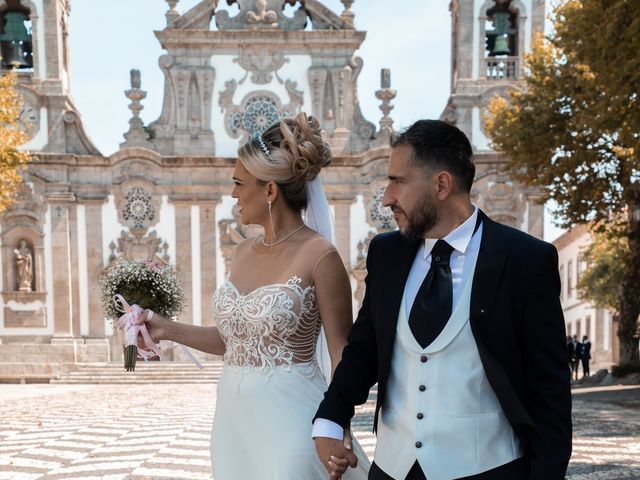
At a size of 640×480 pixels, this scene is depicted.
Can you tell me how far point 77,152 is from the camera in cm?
2417

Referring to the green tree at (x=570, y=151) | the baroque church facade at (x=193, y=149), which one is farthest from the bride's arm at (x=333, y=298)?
the baroque church facade at (x=193, y=149)

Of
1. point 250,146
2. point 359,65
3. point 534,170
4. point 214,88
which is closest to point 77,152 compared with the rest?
point 214,88

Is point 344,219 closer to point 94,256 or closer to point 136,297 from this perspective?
point 94,256

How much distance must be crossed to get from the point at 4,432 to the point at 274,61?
17.7 metres

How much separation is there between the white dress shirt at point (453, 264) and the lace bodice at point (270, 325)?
601 millimetres

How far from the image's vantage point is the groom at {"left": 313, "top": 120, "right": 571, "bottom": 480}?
2150mm

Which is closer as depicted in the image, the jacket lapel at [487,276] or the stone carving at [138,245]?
the jacket lapel at [487,276]

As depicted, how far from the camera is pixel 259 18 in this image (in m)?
24.6

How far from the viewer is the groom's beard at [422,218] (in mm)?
2274

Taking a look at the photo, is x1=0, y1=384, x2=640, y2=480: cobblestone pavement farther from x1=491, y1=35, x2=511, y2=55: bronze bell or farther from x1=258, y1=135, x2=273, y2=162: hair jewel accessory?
x1=491, y1=35, x2=511, y2=55: bronze bell

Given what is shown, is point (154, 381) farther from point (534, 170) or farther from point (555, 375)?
point (555, 375)

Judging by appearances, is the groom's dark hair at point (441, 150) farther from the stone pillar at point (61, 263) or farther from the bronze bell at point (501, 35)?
A: the bronze bell at point (501, 35)

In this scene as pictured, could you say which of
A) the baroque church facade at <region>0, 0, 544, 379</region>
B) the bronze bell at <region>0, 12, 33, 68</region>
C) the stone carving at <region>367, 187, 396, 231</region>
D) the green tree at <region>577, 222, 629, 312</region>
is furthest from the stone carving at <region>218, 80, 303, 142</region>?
the green tree at <region>577, 222, 629, 312</region>

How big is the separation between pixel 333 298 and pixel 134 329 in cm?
93
